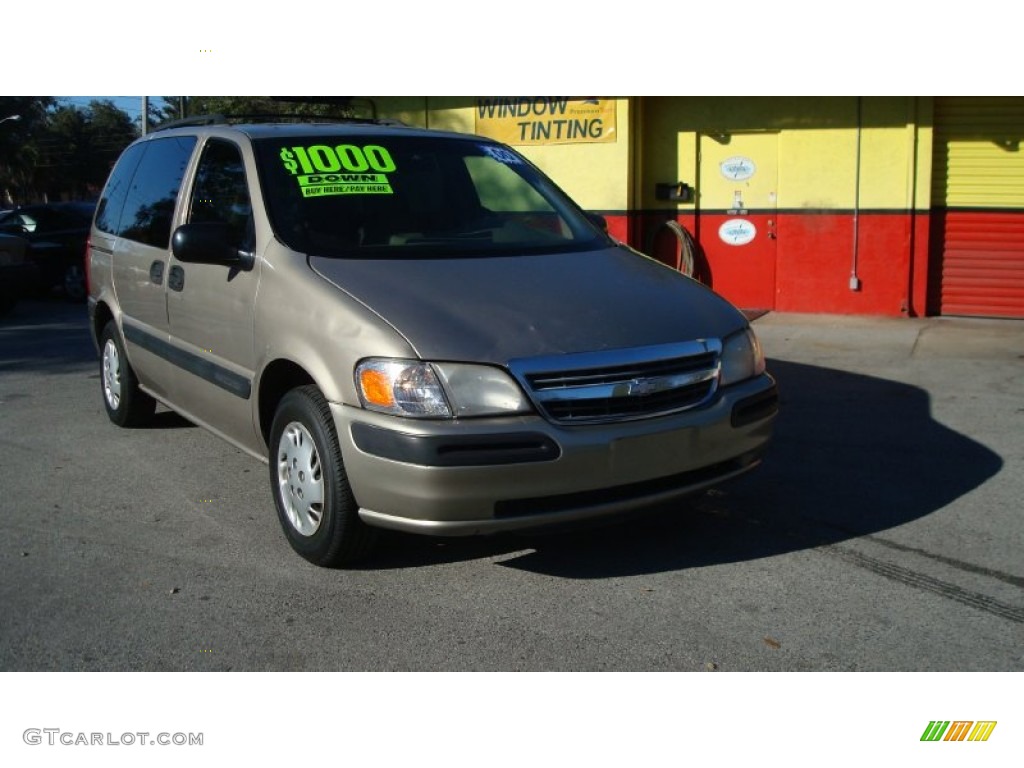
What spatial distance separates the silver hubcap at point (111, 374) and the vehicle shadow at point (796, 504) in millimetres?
3046

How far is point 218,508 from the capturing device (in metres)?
5.56

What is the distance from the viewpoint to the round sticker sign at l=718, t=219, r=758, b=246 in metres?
12.8

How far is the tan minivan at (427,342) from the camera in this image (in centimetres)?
409

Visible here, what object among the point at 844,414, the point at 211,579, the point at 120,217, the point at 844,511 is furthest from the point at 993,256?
the point at 211,579

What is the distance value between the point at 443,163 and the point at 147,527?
2.34m

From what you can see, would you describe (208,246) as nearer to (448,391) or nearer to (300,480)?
(300,480)

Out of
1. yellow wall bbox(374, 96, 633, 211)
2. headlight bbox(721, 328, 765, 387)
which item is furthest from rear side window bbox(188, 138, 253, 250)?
yellow wall bbox(374, 96, 633, 211)

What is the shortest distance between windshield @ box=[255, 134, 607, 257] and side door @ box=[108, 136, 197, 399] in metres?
1.09

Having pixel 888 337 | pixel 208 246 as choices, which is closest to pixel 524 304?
pixel 208 246

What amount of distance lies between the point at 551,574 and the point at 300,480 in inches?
44.8

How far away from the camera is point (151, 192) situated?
21.2ft

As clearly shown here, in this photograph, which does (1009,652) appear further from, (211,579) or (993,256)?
(993,256)

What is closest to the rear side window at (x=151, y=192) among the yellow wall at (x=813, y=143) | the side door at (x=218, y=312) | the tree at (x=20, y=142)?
the side door at (x=218, y=312)

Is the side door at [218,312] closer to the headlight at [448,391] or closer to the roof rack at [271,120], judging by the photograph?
the roof rack at [271,120]
